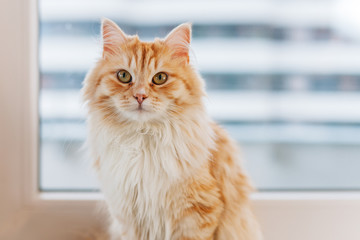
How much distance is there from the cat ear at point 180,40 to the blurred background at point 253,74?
383 mm

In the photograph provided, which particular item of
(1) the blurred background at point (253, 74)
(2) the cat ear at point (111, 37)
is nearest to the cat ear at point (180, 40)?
(2) the cat ear at point (111, 37)

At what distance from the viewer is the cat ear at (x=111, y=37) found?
1.10 m

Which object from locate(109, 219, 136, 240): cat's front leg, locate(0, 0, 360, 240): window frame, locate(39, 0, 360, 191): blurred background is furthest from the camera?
Result: locate(39, 0, 360, 191): blurred background

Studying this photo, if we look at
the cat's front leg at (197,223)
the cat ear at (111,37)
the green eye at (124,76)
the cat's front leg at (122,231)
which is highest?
the cat ear at (111,37)

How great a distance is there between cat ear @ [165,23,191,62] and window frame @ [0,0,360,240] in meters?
0.59

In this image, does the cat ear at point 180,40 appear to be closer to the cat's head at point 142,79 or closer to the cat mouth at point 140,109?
the cat's head at point 142,79

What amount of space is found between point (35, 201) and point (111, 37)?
0.72 metres

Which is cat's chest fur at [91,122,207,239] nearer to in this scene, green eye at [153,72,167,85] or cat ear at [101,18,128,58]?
green eye at [153,72,167,85]

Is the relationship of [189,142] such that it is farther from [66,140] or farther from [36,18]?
[36,18]

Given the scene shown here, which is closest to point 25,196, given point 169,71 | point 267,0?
point 169,71

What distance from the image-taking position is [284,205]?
1.44 metres

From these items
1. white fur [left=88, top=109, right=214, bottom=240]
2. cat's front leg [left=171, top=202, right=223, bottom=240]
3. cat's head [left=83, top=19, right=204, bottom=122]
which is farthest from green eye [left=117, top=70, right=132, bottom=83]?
cat's front leg [left=171, top=202, right=223, bottom=240]

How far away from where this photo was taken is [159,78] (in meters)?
1.08

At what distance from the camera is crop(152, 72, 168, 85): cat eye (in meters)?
1.08
